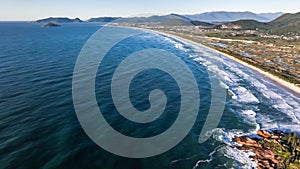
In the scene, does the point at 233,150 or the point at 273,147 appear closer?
the point at 233,150

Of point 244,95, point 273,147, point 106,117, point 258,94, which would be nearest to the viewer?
point 273,147

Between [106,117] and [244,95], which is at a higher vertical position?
[106,117]

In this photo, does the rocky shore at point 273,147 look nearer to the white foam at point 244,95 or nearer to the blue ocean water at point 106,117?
the blue ocean water at point 106,117

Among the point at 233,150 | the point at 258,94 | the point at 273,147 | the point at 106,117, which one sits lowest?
the point at 233,150

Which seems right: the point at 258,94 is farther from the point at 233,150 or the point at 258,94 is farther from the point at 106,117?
the point at 106,117

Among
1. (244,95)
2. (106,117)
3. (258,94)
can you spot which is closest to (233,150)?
(106,117)

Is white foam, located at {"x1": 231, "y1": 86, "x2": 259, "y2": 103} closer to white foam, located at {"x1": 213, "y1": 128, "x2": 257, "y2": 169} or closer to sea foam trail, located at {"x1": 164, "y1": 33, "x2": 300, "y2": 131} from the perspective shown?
sea foam trail, located at {"x1": 164, "y1": 33, "x2": 300, "y2": 131}

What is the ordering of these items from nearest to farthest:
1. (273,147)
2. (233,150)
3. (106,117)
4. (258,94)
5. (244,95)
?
(233,150) → (273,147) → (106,117) → (244,95) → (258,94)
